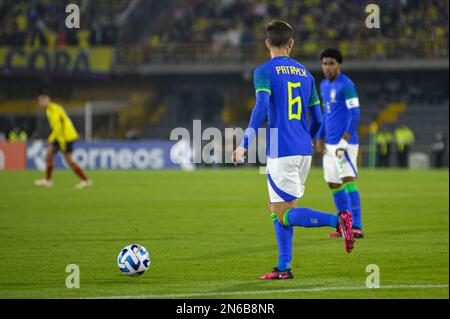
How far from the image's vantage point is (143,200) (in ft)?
66.3

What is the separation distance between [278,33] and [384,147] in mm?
32384

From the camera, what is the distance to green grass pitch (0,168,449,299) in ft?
27.5

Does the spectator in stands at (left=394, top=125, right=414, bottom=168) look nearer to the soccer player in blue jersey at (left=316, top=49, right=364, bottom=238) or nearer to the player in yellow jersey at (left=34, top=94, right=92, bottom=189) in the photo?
the player in yellow jersey at (left=34, top=94, right=92, bottom=189)

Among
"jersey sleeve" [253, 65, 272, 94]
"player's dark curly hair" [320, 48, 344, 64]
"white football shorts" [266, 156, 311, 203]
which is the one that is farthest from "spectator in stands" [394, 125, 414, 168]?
"jersey sleeve" [253, 65, 272, 94]

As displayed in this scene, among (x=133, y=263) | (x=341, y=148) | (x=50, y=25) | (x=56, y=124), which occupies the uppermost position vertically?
(x=50, y=25)

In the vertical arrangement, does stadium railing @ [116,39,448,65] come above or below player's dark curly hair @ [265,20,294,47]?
above

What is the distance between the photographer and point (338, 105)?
44.0 feet

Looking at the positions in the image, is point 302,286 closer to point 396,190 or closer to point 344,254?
point 344,254

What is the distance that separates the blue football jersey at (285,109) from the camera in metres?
8.94

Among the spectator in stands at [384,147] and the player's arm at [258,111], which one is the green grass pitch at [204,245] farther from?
the spectator in stands at [384,147]

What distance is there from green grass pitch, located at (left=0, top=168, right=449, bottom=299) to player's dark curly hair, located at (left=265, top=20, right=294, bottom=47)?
2192mm

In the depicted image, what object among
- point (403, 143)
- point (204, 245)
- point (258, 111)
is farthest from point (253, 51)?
point (258, 111)

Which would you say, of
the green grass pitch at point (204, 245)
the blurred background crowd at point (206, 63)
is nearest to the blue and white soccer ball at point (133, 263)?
the green grass pitch at point (204, 245)

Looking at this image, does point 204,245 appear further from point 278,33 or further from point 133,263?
point 278,33
